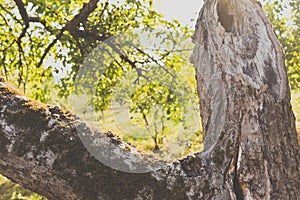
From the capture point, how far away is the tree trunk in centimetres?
202

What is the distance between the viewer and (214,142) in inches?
89.2

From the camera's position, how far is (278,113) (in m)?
2.38

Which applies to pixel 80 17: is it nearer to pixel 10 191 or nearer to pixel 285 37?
A: pixel 285 37

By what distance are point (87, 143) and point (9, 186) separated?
9937mm

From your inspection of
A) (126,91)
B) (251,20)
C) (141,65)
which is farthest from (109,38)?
(251,20)

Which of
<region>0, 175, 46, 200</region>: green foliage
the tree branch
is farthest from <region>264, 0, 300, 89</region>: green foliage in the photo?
<region>0, 175, 46, 200</region>: green foliage

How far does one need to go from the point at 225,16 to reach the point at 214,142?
0.99 meters

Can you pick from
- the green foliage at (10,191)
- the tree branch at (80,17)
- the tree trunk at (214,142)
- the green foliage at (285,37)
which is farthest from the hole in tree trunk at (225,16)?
the green foliage at (10,191)

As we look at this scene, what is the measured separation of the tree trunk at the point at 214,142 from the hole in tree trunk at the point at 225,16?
43 mm

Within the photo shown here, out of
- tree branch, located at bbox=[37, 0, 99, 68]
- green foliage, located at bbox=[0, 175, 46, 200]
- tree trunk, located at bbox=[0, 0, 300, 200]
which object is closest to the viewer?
tree trunk, located at bbox=[0, 0, 300, 200]

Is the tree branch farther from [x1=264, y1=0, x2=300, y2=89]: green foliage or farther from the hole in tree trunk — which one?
[x1=264, y1=0, x2=300, y2=89]: green foliage

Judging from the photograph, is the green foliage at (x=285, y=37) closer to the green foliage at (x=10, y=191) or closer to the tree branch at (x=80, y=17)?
the tree branch at (x=80, y=17)

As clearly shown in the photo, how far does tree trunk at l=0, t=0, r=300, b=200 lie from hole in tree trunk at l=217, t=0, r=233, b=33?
43 millimetres

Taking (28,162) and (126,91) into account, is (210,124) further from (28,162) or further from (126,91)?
(126,91)
